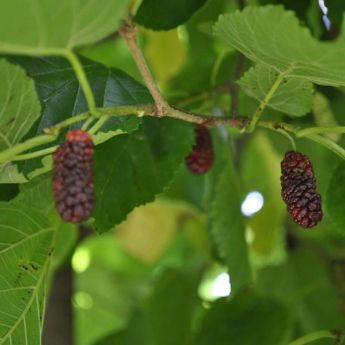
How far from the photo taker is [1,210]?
3.35 ft

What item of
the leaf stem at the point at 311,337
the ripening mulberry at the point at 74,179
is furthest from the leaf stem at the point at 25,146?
the leaf stem at the point at 311,337

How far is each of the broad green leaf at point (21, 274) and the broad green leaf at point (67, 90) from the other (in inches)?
5.1

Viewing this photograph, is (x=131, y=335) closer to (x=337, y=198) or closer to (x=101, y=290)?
(x=101, y=290)

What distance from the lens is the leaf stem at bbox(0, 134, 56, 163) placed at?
822 millimetres

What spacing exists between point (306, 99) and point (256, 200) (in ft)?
2.86

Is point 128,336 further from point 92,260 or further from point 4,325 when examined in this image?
point 4,325

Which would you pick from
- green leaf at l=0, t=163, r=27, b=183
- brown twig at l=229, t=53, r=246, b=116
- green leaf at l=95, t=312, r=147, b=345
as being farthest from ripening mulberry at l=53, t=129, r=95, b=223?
green leaf at l=95, t=312, r=147, b=345

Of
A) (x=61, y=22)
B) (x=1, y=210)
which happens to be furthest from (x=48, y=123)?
(x=61, y=22)

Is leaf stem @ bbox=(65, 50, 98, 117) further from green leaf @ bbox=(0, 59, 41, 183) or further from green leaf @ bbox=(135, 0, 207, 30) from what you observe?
green leaf @ bbox=(135, 0, 207, 30)

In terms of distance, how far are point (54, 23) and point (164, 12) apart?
1.17 ft

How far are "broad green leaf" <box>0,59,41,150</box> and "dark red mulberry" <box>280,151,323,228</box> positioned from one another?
0.25m

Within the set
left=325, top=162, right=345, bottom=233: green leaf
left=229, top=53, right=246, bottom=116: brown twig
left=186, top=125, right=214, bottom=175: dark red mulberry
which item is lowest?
left=325, top=162, right=345, bottom=233: green leaf

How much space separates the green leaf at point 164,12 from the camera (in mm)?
1070

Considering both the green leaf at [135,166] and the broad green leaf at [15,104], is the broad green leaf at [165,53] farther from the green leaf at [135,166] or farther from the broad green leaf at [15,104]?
the broad green leaf at [15,104]
